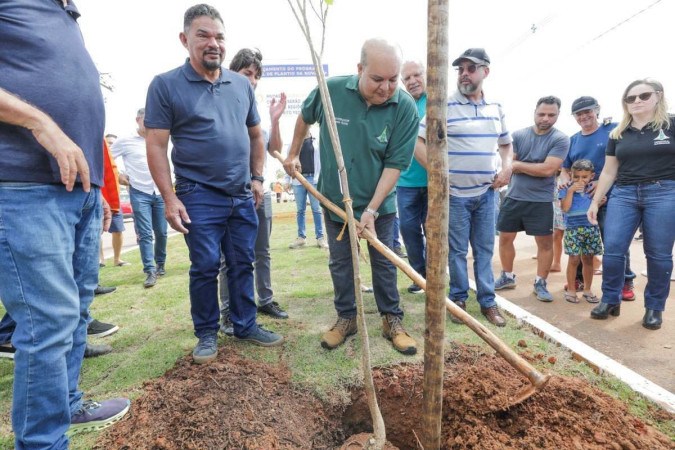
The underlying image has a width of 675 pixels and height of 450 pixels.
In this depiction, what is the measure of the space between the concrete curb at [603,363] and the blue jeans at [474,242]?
0.43m

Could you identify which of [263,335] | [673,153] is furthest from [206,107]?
[673,153]

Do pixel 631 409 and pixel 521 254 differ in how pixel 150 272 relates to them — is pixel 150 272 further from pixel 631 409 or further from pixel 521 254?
pixel 521 254

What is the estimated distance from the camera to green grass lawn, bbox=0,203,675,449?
2385 mm

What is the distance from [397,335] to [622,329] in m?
2.14

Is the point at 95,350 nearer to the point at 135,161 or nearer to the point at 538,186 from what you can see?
the point at 135,161

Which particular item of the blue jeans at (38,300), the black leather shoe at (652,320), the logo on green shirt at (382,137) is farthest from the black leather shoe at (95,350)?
the black leather shoe at (652,320)

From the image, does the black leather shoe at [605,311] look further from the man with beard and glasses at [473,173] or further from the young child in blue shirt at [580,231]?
the man with beard and glasses at [473,173]

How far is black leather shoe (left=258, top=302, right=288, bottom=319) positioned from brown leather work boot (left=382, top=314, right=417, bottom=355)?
1046 mm

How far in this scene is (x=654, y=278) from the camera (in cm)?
338

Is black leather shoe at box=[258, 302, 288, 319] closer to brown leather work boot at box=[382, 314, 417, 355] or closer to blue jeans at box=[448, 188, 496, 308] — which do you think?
brown leather work boot at box=[382, 314, 417, 355]

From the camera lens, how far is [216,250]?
8.93 feet

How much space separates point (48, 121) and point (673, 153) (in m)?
4.44

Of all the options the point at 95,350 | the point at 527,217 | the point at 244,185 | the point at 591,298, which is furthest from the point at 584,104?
the point at 95,350

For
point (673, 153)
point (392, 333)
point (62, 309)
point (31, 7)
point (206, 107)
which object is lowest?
point (392, 333)
